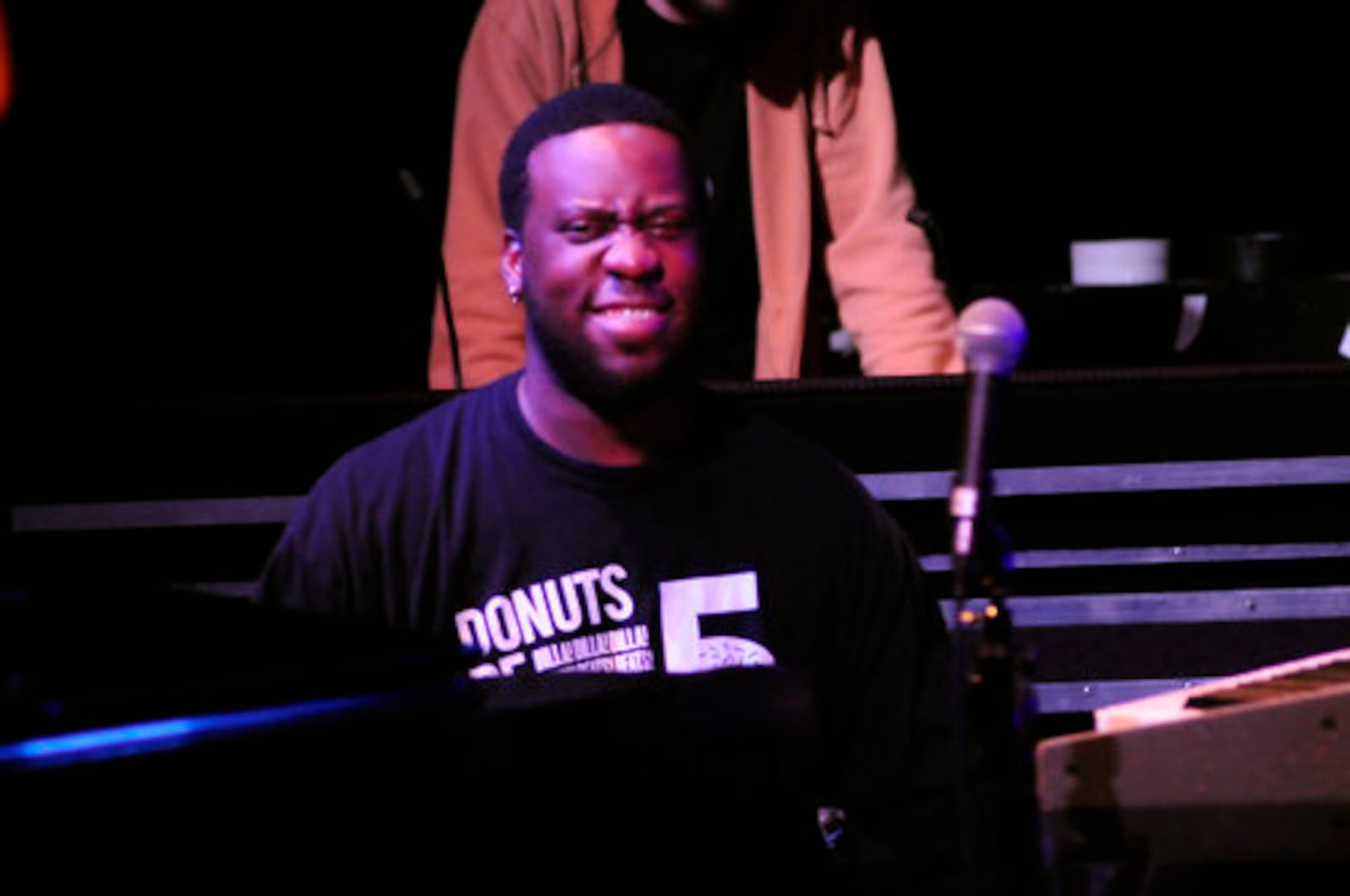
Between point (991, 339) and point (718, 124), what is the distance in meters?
2.27

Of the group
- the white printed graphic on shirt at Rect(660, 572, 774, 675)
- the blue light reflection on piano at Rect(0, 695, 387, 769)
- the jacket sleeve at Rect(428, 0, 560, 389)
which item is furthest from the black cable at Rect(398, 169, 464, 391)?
the blue light reflection on piano at Rect(0, 695, 387, 769)

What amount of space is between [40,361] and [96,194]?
47 cm

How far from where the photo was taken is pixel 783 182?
13.3ft

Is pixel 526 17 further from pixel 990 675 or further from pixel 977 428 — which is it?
pixel 990 675

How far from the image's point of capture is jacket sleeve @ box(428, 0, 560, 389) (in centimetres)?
394

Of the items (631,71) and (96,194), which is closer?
(631,71)

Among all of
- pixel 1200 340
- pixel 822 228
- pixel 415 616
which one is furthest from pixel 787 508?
pixel 1200 340

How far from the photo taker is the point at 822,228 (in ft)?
13.7

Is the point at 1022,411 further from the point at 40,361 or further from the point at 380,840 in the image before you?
the point at 40,361

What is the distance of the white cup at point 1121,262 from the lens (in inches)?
209

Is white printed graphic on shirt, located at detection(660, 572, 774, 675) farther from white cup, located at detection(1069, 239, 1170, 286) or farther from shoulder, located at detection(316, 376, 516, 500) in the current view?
white cup, located at detection(1069, 239, 1170, 286)

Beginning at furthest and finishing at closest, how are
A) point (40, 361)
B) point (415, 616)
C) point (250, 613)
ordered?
point (40, 361) < point (415, 616) < point (250, 613)

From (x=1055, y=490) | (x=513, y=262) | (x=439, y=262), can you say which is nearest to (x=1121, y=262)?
(x=1055, y=490)

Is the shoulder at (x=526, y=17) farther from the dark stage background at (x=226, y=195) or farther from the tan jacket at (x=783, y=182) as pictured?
the dark stage background at (x=226, y=195)
